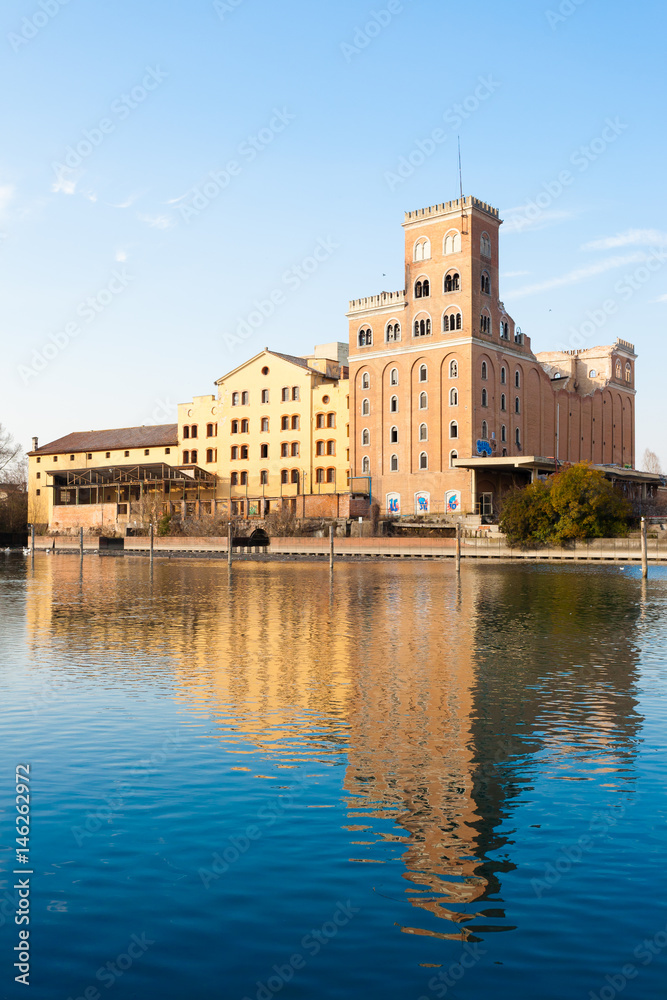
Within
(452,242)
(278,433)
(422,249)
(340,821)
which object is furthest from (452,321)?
(340,821)

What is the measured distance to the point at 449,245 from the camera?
3130 inches

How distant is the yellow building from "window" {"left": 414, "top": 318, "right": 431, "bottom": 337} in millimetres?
9993

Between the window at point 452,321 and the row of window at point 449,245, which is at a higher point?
the row of window at point 449,245

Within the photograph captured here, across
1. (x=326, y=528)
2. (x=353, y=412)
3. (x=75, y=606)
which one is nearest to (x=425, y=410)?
(x=353, y=412)

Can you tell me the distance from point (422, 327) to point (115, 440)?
43561mm

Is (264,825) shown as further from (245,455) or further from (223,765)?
(245,455)

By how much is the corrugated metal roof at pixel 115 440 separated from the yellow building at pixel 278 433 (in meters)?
5.06

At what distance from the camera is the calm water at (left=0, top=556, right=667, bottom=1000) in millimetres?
5688

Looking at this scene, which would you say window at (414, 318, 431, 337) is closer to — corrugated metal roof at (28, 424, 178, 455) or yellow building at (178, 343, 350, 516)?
yellow building at (178, 343, 350, 516)

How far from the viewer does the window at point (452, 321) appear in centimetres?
7838

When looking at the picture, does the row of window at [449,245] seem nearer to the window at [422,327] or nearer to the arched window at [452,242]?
the arched window at [452,242]

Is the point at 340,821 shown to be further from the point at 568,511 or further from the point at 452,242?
the point at 452,242

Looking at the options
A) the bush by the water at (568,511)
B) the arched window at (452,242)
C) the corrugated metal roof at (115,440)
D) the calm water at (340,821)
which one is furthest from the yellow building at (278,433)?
the calm water at (340,821)

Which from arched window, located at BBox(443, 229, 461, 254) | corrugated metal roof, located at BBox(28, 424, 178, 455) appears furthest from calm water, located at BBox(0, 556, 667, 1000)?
corrugated metal roof, located at BBox(28, 424, 178, 455)
